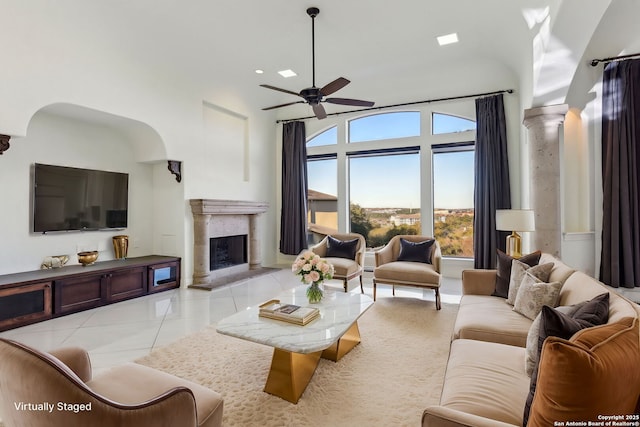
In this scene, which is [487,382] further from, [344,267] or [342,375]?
[344,267]

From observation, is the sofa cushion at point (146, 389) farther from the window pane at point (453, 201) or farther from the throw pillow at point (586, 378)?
the window pane at point (453, 201)

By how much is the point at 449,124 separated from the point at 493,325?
4376 millimetres

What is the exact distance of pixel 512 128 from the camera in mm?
5164

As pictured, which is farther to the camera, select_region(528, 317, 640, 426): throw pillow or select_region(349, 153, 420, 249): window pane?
select_region(349, 153, 420, 249): window pane

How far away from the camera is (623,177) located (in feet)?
13.7

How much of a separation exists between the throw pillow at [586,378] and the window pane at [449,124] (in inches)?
203

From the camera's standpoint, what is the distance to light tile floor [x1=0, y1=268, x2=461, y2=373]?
294cm

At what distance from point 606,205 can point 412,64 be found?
11.2 feet

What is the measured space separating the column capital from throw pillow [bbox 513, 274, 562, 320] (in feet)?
8.00

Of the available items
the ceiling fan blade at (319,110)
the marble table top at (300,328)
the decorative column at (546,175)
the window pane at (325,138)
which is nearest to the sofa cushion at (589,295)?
the marble table top at (300,328)

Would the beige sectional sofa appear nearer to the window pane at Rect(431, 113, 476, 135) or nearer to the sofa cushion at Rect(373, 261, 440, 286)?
the sofa cushion at Rect(373, 261, 440, 286)

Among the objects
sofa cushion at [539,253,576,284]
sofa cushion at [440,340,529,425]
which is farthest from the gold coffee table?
sofa cushion at [539,253,576,284]

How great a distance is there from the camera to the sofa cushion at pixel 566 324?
126cm

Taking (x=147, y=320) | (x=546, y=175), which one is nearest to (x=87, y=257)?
(x=147, y=320)
